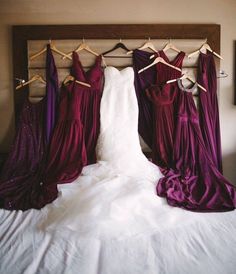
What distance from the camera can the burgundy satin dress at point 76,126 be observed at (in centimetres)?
184

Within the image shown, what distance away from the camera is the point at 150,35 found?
79.7 inches

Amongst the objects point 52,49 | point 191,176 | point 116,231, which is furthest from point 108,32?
point 116,231

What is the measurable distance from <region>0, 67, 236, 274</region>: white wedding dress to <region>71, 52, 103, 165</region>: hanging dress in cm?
19

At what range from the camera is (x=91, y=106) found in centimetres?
196

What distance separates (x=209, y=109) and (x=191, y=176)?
24.4 inches

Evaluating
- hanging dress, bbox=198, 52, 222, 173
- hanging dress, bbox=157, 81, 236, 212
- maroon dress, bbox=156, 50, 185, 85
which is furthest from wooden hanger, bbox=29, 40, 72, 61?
hanging dress, bbox=198, 52, 222, 173

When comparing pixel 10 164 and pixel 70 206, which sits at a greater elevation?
pixel 10 164

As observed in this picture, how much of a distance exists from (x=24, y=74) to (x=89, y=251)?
62.1 inches

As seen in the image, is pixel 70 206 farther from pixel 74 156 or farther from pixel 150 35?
pixel 150 35

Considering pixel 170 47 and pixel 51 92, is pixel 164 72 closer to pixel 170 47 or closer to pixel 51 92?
pixel 170 47

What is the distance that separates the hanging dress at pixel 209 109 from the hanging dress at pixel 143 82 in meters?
0.42

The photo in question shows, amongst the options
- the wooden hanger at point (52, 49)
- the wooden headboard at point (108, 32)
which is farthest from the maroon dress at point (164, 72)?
the wooden hanger at point (52, 49)

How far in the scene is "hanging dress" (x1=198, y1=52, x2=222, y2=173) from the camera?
2.02 m

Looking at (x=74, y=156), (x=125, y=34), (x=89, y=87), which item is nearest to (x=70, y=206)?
(x=74, y=156)
